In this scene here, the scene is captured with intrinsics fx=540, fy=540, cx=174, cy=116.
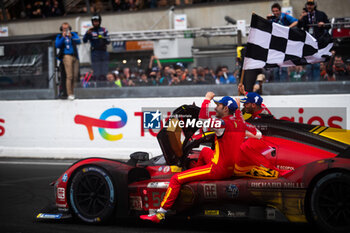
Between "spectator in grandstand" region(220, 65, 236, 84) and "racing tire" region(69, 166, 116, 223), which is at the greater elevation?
"spectator in grandstand" region(220, 65, 236, 84)

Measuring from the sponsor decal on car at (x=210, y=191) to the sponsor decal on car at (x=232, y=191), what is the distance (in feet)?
0.43

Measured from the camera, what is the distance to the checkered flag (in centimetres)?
891

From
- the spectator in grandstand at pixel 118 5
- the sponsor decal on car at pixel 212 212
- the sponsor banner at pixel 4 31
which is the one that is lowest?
the sponsor decal on car at pixel 212 212

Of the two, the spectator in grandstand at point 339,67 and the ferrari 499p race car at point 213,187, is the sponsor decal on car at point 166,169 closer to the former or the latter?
A: the ferrari 499p race car at point 213,187

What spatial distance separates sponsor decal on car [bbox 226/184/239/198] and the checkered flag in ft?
13.0

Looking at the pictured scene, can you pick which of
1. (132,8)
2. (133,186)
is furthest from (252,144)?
(132,8)

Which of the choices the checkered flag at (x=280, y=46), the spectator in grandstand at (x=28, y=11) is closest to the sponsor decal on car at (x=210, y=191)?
the checkered flag at (x=280, y=46)

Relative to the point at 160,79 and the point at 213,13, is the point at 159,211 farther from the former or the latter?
the point at 213,13

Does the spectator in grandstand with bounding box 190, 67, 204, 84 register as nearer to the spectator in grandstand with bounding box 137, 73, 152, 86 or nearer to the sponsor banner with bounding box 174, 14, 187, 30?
the spectator in grandstand with bounding box 137, 73, 152, 86

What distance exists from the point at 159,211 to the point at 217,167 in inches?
29.5

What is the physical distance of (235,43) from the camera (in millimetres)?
10672

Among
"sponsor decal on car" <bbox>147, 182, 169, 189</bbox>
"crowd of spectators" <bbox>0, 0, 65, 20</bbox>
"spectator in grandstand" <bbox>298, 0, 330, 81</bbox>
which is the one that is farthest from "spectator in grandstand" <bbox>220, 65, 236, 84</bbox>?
"crowd of spectators" <bbox>0, 0, 65, 20</bbox>

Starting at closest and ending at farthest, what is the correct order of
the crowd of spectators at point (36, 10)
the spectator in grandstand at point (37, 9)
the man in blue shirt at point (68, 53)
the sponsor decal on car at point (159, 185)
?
the sponsor decal on car at point (159, 185)
the man in blue shirt at point (68, 53)
the crowd of spectators at point (36, 10)
the spectator in grandstand at point (37, 9)

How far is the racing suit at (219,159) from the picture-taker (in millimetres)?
5348
